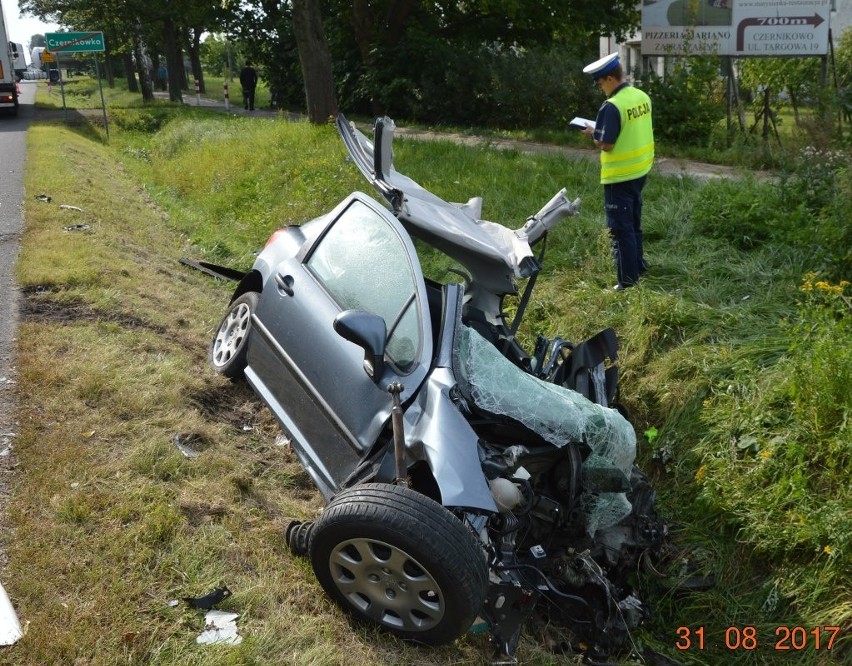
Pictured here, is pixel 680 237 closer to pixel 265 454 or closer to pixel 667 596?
pixel 667 596

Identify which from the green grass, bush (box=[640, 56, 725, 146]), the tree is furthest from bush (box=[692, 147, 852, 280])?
the tree

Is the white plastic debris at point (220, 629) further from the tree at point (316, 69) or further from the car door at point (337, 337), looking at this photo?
the tree at point (316, 69)

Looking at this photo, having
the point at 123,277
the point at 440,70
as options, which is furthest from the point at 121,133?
the point at 123,277

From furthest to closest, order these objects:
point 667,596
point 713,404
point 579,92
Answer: point 579,92 → point 713,404 → point 667,596

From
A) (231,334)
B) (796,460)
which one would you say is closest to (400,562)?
(796,460)

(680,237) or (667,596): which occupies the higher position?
(680,237)

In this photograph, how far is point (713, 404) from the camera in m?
5.70

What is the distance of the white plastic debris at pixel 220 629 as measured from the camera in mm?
3430

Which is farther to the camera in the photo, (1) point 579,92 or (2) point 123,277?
(1) point 579,92

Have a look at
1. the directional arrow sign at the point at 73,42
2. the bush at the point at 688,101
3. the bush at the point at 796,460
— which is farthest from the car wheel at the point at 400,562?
the directional arrow sign at the point at 73,42

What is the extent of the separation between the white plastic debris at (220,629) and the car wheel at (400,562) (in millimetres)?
414

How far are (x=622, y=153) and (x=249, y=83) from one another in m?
22.5

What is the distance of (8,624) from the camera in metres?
3.24

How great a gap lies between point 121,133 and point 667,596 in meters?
22.3
